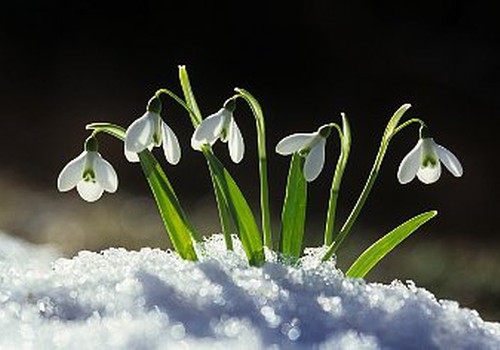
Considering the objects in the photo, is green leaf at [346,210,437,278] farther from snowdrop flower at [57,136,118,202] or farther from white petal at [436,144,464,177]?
snowdrop flower at [57,136,118,202]

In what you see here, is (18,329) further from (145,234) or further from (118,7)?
(118,7)

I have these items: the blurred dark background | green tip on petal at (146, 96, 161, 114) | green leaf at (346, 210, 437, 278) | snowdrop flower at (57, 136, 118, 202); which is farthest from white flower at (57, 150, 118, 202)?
the blurred dark background

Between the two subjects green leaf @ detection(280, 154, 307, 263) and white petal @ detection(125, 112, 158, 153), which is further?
green leaf @ detection(280, 154, 307, 263)

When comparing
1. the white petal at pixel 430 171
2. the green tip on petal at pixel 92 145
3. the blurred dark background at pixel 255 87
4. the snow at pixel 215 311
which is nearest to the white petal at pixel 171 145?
the green tip on petal at pixel 92 145

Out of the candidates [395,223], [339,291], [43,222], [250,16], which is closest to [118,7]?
[250,16]

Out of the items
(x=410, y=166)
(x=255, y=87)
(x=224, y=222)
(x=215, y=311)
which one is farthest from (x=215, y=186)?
(x=255, y=87)
